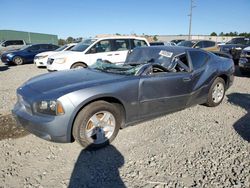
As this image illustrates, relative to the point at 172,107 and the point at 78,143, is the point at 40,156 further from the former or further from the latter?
the point at 172,107

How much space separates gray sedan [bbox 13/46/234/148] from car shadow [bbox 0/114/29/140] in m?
0.56

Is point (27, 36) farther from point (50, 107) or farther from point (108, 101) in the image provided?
point (50, 107)

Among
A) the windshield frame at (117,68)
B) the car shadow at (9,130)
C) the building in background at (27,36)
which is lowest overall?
the car shadow at (9,130)

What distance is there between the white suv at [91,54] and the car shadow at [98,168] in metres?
5.89

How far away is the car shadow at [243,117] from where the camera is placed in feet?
13.1

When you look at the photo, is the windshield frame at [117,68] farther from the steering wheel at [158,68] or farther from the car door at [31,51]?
the car door at [31,51]

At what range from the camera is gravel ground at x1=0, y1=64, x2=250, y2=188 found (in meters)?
2.70

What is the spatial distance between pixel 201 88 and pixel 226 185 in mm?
2452

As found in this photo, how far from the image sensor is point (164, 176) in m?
2.77

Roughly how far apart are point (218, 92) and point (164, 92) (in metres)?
2.08

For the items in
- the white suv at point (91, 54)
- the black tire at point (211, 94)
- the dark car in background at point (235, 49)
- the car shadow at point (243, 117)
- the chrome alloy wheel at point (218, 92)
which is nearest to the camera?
the car shadow at point (243, 117)

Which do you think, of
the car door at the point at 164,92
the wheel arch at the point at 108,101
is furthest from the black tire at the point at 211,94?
the wheel arch at the point at 108,101

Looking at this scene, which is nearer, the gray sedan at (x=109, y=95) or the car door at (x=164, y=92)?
the gray sedan at (x=109, y=95)

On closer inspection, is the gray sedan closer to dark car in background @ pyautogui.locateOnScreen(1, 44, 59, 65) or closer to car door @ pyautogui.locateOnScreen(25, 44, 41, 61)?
dark car in background @ pyautogui.locateOnScreen(1, 44, 59, 65)
